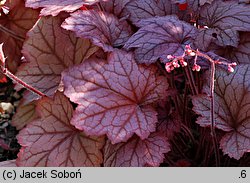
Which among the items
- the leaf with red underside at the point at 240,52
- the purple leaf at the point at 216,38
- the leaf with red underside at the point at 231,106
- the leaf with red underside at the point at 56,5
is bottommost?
the leaf with red underside at the point at 231,106

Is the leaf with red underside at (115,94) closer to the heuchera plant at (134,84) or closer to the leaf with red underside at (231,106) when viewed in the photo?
the heuchera plant at (134,84)

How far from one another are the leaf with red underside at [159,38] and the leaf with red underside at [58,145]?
0.31 m

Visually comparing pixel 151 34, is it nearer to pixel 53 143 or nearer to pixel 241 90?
pixel 241 90

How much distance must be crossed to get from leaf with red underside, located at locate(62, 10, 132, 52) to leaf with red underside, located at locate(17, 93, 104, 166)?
0.79ft

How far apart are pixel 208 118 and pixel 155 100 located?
184mm

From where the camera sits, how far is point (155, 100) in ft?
5.04

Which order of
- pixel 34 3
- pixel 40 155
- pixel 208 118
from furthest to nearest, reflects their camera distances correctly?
pixel 34 3, pixel 40 155, pixel 208 118

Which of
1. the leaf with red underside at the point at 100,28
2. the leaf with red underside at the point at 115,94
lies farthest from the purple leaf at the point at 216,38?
the leaf with red underside at the point at 100,28

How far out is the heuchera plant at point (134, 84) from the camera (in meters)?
1.48

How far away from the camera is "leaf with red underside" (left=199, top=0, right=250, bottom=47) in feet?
5.31

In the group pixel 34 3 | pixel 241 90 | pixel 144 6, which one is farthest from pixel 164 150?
pixel 34 3

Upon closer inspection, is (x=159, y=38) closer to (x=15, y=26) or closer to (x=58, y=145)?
(x=58, y=145)

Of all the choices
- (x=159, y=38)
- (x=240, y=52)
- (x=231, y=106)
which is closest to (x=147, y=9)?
(x=159, y=38)

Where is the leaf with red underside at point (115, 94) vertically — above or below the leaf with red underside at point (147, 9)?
below
